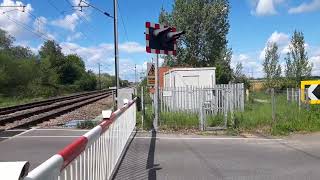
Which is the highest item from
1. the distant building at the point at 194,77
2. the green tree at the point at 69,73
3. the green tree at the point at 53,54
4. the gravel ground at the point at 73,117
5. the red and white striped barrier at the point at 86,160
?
the green tree at the point at 53,54

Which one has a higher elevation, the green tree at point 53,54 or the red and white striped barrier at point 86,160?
the green tree at point 53,54

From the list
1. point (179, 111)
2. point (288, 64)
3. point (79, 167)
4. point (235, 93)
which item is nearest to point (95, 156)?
point (79, 167)

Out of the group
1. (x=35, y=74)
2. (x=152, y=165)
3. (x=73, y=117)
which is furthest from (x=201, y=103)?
(x=35, y=74)

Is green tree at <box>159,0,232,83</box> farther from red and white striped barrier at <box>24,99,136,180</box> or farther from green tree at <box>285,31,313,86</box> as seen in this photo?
red and white striped barrier at <box>24,99,136,180</box>

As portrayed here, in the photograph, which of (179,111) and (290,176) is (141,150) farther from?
(179,111)

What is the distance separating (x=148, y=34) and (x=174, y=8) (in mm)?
37855

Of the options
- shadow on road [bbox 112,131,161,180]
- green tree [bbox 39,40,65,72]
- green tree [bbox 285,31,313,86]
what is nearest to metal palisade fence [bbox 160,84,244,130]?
shadow on road [bbox 112,131,161,180]

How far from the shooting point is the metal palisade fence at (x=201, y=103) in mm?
16922

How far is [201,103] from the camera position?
16859 millimetres

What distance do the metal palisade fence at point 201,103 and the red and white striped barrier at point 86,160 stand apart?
812cm

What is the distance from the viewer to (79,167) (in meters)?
4.93

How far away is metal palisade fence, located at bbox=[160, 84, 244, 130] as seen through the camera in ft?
55.5

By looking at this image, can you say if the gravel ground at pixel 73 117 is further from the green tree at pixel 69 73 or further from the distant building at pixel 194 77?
the green tree at pixel 69 73

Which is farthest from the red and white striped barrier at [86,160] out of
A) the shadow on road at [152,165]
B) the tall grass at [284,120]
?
the tall grass at [284,120]
